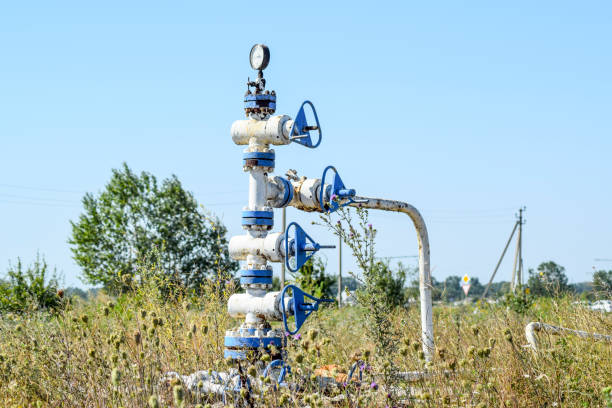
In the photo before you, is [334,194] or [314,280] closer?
[334,194]

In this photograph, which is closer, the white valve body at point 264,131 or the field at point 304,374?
the field at point 304,374

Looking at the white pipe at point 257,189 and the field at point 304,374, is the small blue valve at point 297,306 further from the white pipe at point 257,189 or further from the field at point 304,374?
→ the white pipe at point 257,189

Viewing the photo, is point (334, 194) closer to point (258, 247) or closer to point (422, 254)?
point (258, 247)

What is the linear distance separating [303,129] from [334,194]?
636mm

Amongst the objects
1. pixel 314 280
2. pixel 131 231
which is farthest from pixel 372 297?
pixel 131 231

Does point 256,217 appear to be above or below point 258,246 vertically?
above

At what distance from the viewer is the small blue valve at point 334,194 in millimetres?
6023

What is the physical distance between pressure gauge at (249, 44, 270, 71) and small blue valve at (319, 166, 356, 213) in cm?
110

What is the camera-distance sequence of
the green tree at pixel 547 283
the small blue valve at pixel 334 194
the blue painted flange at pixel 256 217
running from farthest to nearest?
1. the green tree at pixel 547 283
2. the small blue valve at pixel 334 194
3. the blue painted flange at pixel 256 217

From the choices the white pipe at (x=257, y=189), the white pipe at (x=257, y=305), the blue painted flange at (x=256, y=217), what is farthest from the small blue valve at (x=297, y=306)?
the white pipe at (x=257, y=189)

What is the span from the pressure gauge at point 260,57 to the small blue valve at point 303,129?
54 cm

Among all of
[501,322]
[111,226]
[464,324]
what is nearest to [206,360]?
[501,322]

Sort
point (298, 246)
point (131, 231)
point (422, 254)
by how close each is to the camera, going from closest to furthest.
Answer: point (298, 246), point (422, 254), point (131, 231)

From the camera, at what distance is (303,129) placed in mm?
5969
